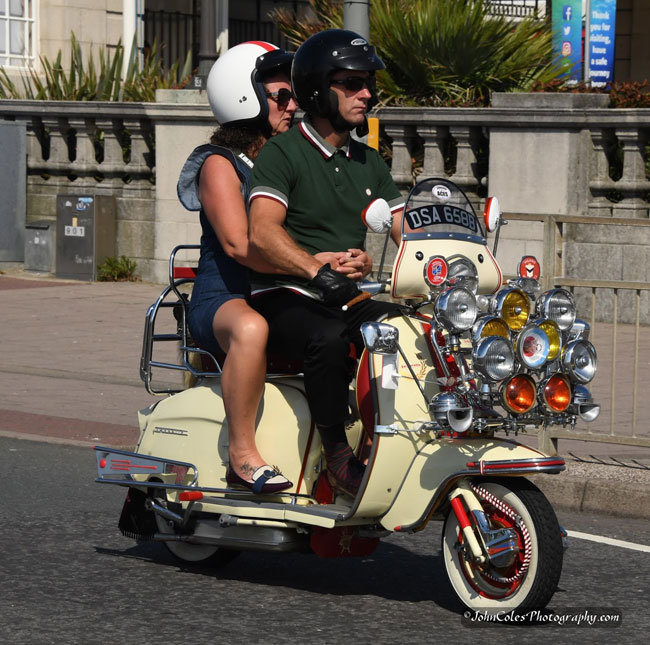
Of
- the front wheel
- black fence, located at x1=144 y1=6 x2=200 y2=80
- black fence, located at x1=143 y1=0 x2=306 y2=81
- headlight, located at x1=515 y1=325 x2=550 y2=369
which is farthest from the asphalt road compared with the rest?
black fence, located at x1=144 y1=6 x2=200 y2=80

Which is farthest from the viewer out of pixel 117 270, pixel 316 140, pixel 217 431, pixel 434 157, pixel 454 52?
pixel 117 270

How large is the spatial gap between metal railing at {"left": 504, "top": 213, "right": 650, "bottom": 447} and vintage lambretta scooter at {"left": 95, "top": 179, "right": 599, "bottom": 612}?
1911 mm

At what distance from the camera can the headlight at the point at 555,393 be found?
512 cm

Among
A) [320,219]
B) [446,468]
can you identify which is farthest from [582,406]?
[320,219]

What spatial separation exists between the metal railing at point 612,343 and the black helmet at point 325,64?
2.06 meters

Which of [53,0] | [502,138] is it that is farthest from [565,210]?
[53,0]

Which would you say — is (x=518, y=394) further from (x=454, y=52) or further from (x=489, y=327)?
(x=454, y=52)

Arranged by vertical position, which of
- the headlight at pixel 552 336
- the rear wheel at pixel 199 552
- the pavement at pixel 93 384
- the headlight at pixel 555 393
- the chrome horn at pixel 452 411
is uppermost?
the headlight at pixel 552 336

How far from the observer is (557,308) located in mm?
5266

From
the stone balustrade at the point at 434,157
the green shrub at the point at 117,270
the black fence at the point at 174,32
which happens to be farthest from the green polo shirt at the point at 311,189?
the black fence at the point at 174,32

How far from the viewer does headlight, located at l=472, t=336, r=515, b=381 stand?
4.98 metres

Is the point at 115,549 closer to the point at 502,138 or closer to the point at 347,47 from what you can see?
the point at 347,47

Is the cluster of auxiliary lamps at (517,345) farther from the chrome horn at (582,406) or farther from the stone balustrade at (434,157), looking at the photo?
the stone balustrade at (434,157)

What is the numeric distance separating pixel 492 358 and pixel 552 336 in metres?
0.30
